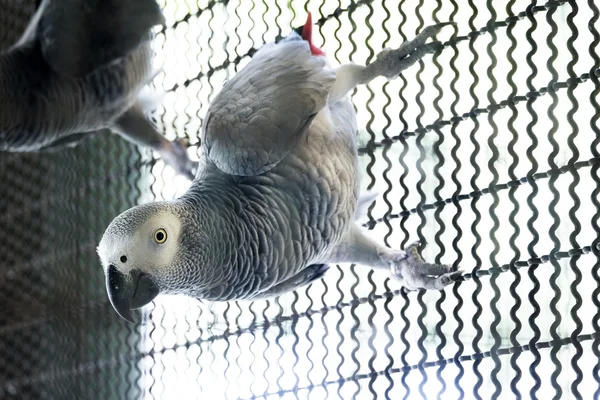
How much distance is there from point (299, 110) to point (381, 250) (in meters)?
0.27

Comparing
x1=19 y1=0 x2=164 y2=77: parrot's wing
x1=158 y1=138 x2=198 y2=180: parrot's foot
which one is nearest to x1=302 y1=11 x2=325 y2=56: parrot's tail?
x1=19 y1=0 x2=164 y2=77: parrot's wing

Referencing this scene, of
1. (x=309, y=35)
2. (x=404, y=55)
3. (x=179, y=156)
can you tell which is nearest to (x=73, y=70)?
(x=179, y=156)

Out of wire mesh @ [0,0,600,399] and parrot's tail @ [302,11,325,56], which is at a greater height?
parrot's tail @ [302,11,325,56]

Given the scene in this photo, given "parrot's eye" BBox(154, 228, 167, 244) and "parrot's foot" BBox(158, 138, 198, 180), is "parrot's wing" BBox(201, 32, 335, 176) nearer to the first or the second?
"parrot's eye" BBox(154, 228, 167, 244)

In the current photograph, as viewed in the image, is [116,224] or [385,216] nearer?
[116,224]

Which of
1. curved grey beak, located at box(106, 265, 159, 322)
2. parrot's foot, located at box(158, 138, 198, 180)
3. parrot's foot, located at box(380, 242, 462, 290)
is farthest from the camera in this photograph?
parrot's foot, located at box(158, 138, 198, 180)

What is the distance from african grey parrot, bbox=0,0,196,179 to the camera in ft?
3.20

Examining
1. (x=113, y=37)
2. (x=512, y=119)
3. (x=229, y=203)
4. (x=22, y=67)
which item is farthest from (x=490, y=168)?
(x=22, y=67)

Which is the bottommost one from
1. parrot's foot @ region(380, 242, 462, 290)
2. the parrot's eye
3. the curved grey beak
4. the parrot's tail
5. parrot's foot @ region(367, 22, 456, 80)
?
the curved grey beak

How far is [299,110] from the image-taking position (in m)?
0.86

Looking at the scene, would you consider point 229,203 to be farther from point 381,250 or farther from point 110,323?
point 110,323

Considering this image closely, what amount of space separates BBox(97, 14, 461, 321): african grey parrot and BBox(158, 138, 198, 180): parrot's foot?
9.9 inches

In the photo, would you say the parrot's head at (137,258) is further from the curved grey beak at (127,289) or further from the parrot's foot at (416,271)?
the parrot's foot at (416,271)

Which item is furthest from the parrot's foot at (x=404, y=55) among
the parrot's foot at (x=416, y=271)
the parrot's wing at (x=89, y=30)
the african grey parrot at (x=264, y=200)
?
the parrot's wing at (x=89, y=30)
